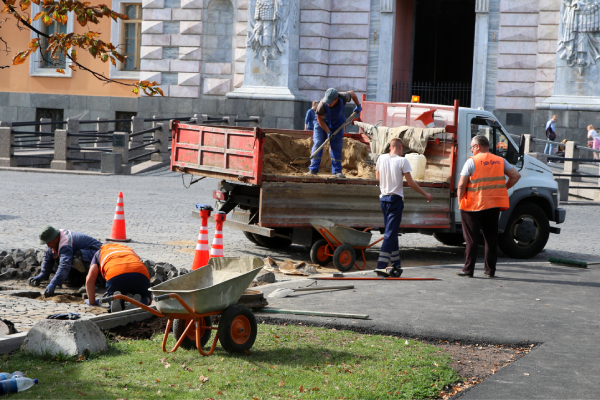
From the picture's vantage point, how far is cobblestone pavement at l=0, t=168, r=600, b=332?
11.1 meters

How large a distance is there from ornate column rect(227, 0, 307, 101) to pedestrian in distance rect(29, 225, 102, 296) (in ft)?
59.4

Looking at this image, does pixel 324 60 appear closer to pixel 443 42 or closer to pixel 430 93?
pixel 430 93

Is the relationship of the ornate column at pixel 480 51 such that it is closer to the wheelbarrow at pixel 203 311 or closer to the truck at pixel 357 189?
the truck at pixel 357 189

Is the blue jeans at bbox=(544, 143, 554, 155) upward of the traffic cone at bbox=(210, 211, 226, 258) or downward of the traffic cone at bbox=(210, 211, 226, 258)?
upward

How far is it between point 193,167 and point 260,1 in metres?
15.5

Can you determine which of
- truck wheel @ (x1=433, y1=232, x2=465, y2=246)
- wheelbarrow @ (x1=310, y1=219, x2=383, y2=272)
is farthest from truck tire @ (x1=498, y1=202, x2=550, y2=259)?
wheelbarrow @ (x1=310, y1=219, x2=383, y2=272)

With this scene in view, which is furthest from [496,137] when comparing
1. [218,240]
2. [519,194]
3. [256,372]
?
[256,372]

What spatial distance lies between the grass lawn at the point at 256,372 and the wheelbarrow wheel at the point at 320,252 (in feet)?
13.0

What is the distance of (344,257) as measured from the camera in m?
10.1

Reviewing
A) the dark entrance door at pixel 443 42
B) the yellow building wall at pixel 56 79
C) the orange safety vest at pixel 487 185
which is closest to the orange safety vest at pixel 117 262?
the orange safety vest at pixel 487 185

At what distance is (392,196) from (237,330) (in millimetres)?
4153

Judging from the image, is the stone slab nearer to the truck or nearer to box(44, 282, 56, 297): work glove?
box(44, 282, 56, 297): work glove

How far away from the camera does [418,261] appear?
36.8 ft

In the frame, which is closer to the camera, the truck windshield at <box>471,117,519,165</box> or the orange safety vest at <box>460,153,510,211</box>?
the orange safety vest at <box>460,153,510,211</box>
